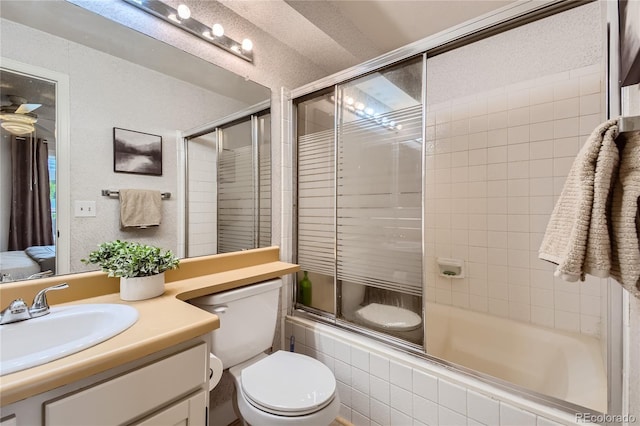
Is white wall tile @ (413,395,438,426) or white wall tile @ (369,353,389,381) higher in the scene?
white wall tile @ (369,353,389,381)

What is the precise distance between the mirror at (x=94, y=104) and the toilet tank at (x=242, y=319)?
38cm

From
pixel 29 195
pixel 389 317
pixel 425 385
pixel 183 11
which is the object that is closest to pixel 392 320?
pixel 389 317

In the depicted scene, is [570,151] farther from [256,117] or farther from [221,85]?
[221,85]

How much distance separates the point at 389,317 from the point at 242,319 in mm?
846

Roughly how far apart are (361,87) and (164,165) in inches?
47.6

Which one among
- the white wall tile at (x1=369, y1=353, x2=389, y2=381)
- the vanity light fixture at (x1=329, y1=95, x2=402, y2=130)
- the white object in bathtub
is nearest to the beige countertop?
the white wall tile at (x1=369, y1=353, x2=389, y2=381)

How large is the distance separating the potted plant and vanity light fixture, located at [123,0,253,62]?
115 centimetres

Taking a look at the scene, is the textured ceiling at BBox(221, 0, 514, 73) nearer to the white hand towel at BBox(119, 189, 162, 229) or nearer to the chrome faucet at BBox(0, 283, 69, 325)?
the white hand towel at BBox(119, 189, 162, 229)

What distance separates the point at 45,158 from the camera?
104cm

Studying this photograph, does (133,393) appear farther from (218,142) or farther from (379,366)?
(218,142)

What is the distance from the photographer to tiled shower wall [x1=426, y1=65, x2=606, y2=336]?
1730 millimetres

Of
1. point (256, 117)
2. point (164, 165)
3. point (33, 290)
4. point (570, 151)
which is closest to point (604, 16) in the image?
point (570, 151)
